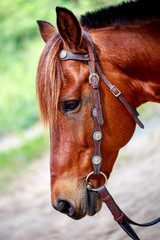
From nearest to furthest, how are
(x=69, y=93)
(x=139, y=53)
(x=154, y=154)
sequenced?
(x=69, y=93) < (x=139, y=53) < (x=154, y=154)

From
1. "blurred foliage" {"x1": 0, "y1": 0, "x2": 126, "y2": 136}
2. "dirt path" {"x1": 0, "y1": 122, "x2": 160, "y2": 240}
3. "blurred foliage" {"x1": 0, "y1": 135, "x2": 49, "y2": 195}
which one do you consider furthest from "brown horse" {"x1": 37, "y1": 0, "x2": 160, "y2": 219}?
"blurred foliage" {"x1": 0, "y1": 0, "x2": 126, "y2": 136}

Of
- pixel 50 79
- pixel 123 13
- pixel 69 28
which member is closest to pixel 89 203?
pixel 50 79

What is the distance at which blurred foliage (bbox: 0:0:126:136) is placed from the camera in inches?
403

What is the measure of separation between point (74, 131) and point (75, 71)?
388mm

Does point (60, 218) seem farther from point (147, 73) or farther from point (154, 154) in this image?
point (147, 73)

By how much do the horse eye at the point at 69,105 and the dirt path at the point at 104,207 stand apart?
1.42 metres

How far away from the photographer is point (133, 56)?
1.96 m

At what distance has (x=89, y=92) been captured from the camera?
186 centimetres

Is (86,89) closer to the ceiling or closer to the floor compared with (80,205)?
closer to the ceiling

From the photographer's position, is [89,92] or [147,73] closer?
[89,92]

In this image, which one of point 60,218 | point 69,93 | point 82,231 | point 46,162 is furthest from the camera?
point 46,162

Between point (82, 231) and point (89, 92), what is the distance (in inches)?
78.5

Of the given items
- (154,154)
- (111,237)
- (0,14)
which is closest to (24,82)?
(0,14)

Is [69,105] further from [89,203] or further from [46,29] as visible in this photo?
[46,29]
